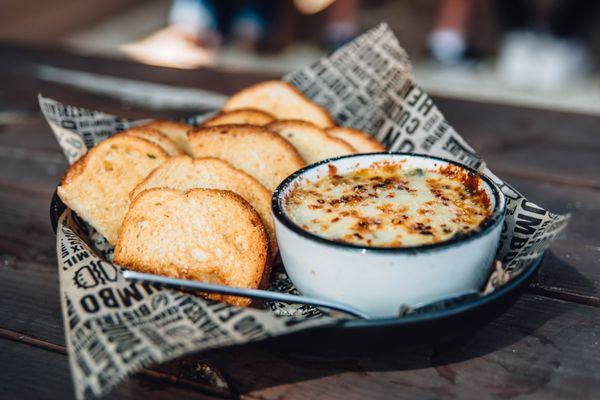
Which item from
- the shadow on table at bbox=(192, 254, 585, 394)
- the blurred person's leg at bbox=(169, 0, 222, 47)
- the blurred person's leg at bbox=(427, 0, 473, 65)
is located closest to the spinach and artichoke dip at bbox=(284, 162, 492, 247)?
the shadow on table at bbox=(192, 254, 585, 394)

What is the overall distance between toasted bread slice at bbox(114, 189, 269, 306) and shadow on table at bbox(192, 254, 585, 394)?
0.58ft

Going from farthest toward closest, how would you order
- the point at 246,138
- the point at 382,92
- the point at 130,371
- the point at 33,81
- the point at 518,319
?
the point at 33,81 < the point at 382,92 < the point at 246,138 < the point at 518,319 < the point at 130,371

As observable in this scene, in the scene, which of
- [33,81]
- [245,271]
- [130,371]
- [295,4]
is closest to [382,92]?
[245,271]

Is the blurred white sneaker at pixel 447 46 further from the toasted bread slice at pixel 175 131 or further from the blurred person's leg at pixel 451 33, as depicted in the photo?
the toasted bread slice at pixel 175 131

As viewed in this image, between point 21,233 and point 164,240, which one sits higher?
point 164,240

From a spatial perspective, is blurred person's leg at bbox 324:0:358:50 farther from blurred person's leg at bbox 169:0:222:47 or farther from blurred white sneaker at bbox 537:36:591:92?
blurred white sneaker at bbox 537:36:591:92

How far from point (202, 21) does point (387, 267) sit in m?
6.19

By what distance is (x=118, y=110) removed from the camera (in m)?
2.56

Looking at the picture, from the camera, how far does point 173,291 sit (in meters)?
1.11

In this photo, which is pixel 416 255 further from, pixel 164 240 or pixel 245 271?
pixel 164 240

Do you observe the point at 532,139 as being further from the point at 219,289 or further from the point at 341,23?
the point at 341,23

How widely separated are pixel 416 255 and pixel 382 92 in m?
1.06

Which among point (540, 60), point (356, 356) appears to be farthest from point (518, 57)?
point (356, 356)

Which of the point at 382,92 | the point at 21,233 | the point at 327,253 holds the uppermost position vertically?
the point at 382,92
